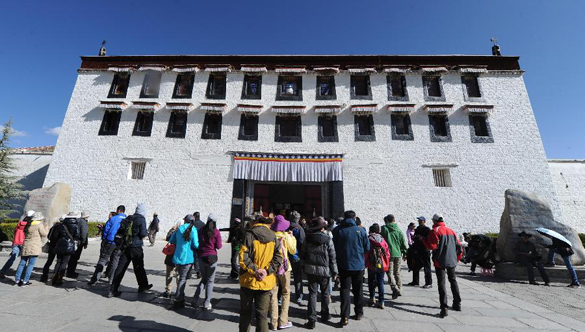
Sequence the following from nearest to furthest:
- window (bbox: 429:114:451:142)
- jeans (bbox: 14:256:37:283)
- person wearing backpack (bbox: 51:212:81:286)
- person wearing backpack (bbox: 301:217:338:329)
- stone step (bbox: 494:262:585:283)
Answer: person wearing backpack (bbox: 301:217:338:329) < jeans (bbox: 14:256:37:283) < person wearing backpack (bbox: 51:212:81:286) < stone step (bbox: 494:262:585:283) < window (bbox: 429:114:451:142)

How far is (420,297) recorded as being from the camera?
592 cm

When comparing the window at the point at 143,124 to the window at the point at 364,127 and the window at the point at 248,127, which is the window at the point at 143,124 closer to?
the window at the point at 248,127

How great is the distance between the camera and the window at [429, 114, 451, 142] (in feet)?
52.2

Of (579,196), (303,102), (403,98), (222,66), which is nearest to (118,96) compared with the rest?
(222,66)

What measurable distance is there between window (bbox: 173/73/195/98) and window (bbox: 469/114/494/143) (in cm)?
1953

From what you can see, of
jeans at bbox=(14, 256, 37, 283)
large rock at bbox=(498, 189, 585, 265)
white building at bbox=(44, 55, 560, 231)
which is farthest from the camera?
white building at bbox=(44, 55, 560, 231)

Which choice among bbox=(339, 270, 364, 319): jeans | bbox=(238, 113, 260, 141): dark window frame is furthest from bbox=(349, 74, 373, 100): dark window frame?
bbox=(339, 270, 364, 319): jeans

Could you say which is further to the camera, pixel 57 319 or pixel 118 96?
pixel 118 96

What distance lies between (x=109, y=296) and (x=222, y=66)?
15.9 m

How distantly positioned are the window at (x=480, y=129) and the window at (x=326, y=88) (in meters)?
9.38

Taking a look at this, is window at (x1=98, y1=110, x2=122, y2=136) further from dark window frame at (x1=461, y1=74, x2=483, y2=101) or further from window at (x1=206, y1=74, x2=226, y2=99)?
dark window frame at (x1=461, y1=74, x2=483, y2=101)

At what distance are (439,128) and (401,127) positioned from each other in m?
2.57

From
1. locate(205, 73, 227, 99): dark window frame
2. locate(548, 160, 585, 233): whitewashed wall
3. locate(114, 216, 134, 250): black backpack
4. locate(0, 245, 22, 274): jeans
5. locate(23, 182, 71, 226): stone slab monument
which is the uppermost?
locate(205, 73, 227, 99): dark window frame

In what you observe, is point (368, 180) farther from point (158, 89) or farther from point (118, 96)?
point (118, 96)
